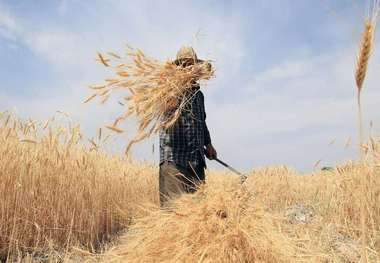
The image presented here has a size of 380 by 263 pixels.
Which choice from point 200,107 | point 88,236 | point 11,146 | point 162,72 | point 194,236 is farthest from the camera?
point 88,236

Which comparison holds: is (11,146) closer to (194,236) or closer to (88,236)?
(88,236)

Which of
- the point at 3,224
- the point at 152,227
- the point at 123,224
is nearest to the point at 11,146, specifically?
the point at 3,224

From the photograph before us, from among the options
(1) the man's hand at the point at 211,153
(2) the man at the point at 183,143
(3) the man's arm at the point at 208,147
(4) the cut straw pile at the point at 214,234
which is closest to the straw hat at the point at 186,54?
(2) the man at the point at 183,143

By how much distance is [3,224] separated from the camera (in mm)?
3951

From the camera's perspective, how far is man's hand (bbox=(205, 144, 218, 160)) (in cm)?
379

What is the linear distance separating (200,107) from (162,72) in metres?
0.51

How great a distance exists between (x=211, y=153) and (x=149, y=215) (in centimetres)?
119

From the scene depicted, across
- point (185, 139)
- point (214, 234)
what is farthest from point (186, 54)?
point (214, 234)

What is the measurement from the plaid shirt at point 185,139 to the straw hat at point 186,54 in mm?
228

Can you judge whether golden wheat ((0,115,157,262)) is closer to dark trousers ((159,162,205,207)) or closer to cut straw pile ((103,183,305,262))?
dark trousers ((159,162,205,207))

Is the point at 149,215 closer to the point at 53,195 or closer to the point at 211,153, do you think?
the point at 211,153

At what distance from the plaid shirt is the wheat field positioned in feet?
1.12

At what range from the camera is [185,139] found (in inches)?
141

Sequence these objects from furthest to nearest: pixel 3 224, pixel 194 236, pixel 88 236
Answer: pixel 88 236
pixel 3 224
pixel 194 236
